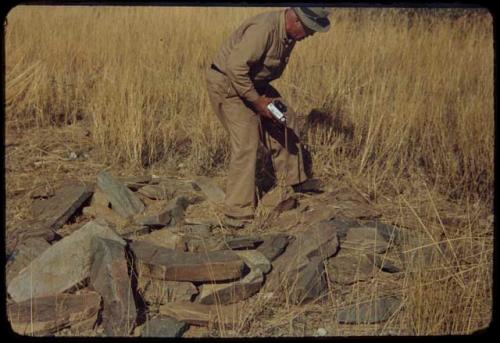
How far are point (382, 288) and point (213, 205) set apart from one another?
1712 mm

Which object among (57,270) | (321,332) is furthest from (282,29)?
(57,270)

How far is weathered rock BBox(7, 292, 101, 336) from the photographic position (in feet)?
12.2

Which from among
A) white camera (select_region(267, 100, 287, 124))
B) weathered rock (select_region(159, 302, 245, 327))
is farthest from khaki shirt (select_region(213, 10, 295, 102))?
weathered rock (select_region(159, 302, 245, 327))

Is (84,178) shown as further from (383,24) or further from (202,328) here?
(383,24)

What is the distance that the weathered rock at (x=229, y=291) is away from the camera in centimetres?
405

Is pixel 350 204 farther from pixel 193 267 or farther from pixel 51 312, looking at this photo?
pixel 51 312

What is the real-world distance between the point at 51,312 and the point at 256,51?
2407 mm

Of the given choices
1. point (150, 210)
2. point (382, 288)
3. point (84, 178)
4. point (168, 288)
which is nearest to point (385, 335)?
point (382, 288)

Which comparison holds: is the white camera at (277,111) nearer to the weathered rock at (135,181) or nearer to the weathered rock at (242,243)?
the weathered rock at (242,243)

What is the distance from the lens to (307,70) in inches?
288

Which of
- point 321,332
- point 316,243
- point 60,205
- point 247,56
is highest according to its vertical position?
point 247,56

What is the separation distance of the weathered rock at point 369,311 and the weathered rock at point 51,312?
1523 millimetres

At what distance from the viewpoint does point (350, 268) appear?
4.48 meters

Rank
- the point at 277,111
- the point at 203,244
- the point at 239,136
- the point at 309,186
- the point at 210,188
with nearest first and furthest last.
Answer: the point at 203,244 < the point at 277,111 < the point at 239,136 < the point at 210,188 < the point at 309,186
